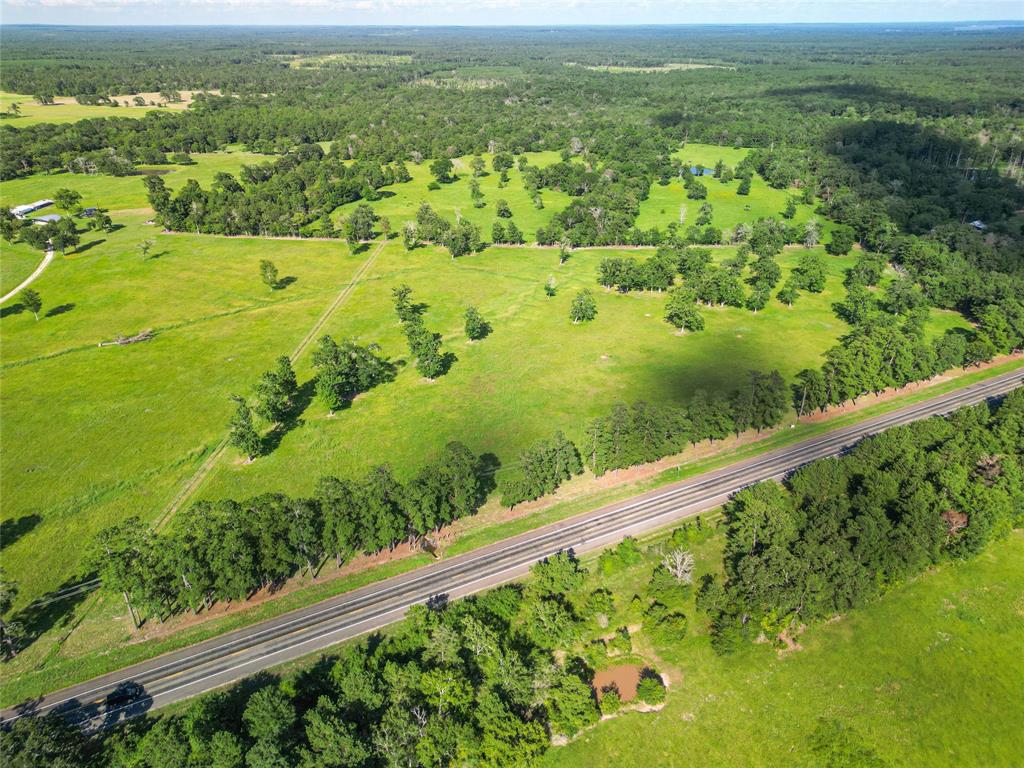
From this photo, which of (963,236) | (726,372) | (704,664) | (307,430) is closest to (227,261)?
(307,430)

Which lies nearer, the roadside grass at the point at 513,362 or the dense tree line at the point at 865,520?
the dense tree line at the point at 865,520

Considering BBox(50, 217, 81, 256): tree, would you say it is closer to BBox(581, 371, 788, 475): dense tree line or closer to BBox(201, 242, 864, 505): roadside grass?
BBox(201, 242, 864, 505): roadside grass

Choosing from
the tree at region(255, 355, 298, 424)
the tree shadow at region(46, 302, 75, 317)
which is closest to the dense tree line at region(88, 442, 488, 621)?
the tree at region(255, 355, 298, 424)

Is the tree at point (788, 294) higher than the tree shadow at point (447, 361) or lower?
higher

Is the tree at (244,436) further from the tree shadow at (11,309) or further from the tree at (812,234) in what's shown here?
the tree at (812,234)

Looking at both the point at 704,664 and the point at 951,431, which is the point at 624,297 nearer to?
the point at 951,431

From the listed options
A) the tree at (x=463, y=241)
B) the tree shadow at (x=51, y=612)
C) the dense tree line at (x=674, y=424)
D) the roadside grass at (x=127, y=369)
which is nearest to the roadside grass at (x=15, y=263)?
the roadside grass at (x=127, y=369)
